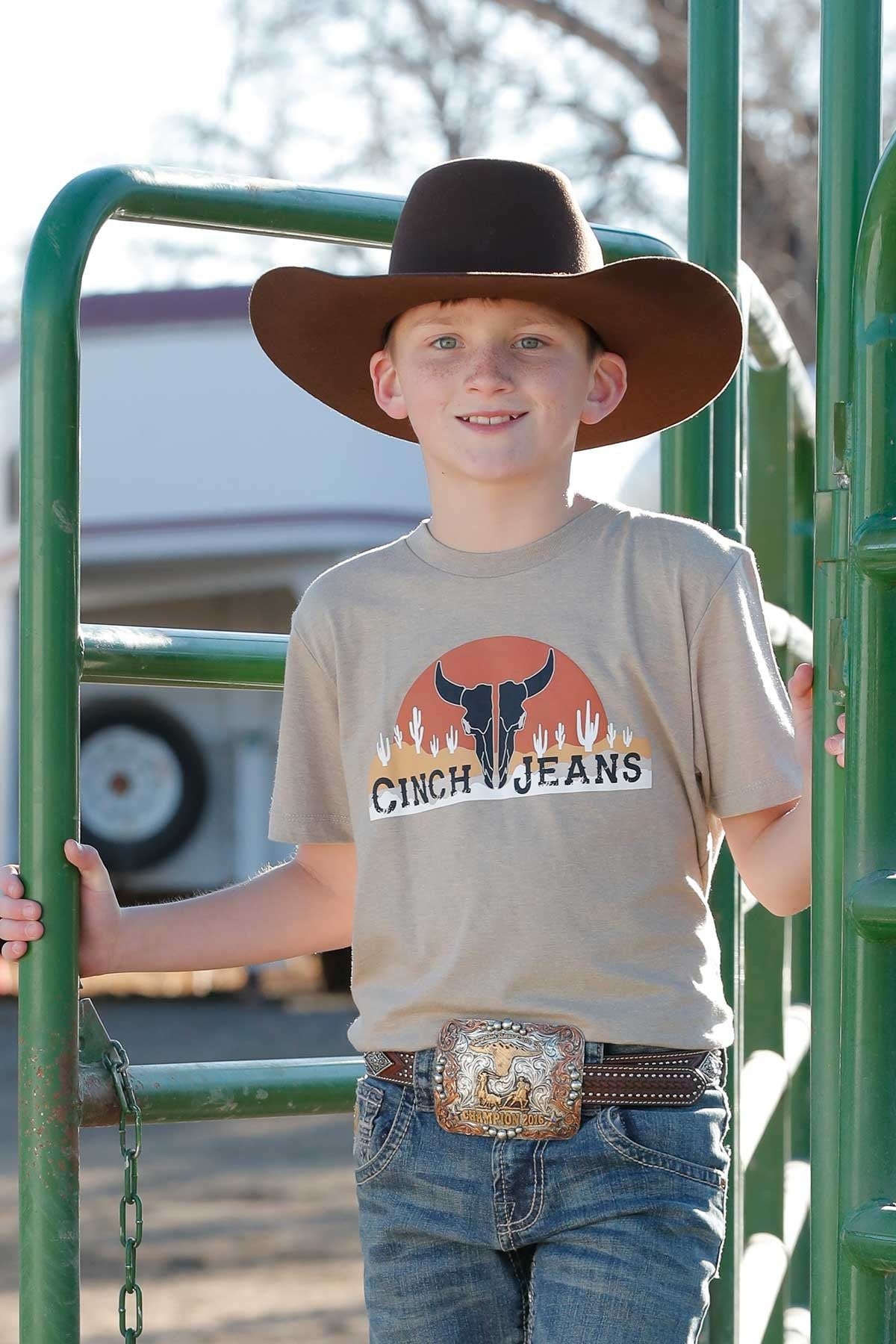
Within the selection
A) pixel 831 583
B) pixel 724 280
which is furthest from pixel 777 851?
pixel 724 280

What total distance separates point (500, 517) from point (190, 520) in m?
7.94

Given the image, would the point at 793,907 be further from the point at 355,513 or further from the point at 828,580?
the point at 355,513

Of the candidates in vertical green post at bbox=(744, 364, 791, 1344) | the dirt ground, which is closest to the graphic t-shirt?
vertical green post at bbox=(744, 364, 791, 1344)

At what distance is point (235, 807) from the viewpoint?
969cm

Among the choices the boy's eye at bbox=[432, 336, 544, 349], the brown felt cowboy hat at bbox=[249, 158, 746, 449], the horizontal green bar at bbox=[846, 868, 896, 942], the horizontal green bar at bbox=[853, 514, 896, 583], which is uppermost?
the brown felt cowboy hat at bbox=[249, 158, 746, 449]

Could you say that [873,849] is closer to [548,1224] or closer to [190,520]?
[548,1224]

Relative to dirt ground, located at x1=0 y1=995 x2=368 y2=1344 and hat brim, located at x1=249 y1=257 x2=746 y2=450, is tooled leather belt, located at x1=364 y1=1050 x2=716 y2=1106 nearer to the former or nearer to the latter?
hat brim, located at x1=249 y1=257 x2=746 y2=450

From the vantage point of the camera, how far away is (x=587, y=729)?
5.17 feet

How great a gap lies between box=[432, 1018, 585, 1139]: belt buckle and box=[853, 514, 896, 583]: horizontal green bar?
16.7 inches

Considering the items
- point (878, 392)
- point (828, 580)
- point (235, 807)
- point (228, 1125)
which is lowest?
point (228, 1125)

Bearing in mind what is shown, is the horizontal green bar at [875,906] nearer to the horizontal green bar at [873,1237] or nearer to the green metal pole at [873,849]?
the green metal pole at [873,849]

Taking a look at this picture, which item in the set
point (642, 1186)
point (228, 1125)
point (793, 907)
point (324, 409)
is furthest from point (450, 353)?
point (324, 409)

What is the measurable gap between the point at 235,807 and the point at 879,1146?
8.40 metres

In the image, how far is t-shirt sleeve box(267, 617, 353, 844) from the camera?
1.75m
